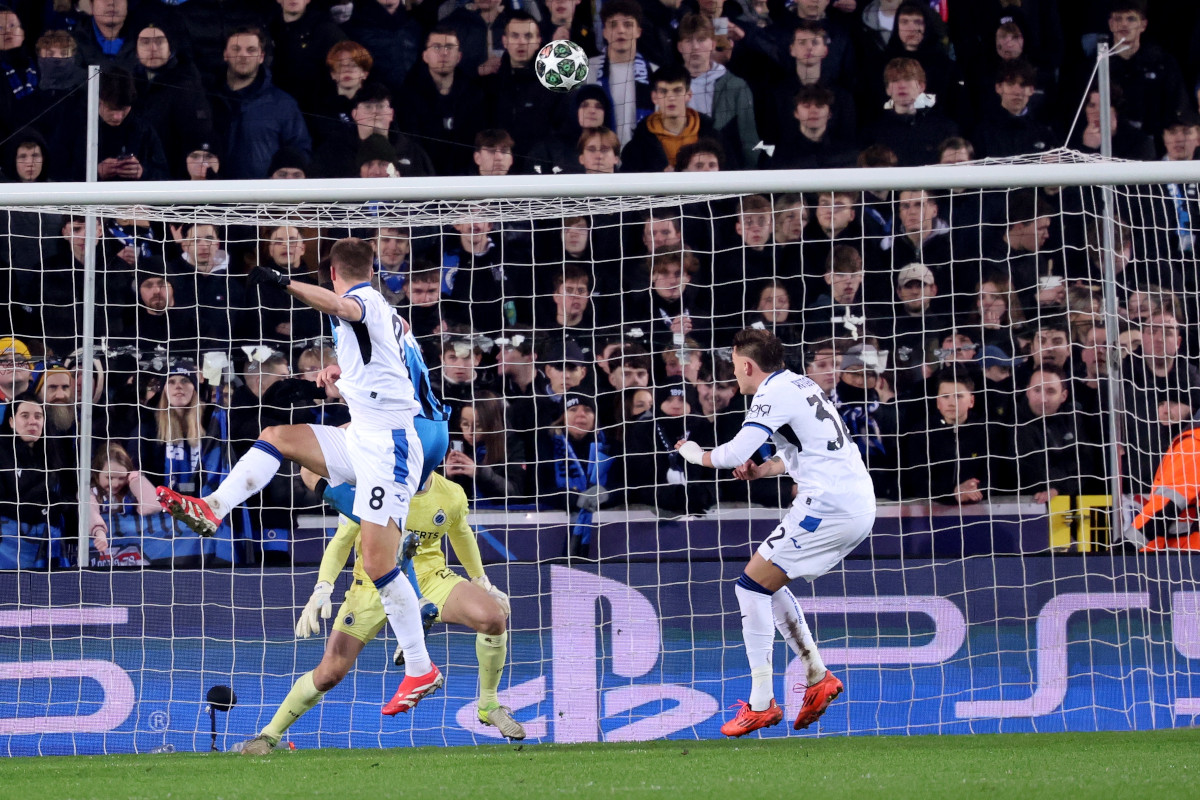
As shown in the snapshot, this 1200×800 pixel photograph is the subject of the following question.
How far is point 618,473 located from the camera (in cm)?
880

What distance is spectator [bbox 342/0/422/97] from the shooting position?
417 inches

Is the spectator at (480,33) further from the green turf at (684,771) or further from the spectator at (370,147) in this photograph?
the green turf at (684,771)

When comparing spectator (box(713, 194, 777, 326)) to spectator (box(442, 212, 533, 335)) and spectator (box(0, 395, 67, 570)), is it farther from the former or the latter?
spectator (box(0, 395, 67, 570))

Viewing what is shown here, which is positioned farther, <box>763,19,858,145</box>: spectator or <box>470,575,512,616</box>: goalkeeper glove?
<box>763,19,858,145</box>: spectator

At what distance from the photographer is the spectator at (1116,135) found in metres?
10.3

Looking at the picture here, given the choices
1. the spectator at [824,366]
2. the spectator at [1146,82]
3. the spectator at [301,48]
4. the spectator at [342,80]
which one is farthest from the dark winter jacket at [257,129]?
the spectator at [1146,82]

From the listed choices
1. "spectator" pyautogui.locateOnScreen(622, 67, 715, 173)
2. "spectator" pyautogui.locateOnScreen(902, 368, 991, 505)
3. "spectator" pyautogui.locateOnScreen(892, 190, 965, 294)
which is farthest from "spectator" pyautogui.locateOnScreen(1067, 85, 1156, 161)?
"spectator" pyautogui.locateOnScreen(622, 67, 715, 173)

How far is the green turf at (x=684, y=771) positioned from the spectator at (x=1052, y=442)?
180cm

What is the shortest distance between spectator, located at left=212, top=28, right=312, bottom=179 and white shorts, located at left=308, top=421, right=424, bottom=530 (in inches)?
158

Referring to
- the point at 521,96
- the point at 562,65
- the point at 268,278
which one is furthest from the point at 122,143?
the point at 268,278

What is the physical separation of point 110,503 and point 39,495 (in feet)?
1.94

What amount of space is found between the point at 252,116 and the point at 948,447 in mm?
5357

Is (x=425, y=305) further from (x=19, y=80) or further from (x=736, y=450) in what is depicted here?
(x=19, y=80)

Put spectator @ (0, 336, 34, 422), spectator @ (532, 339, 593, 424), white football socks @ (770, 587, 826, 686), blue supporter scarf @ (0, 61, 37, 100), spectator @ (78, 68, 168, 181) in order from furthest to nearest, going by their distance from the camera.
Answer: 1. blue supporter scarf @ (0, 61, 37, 100)
2. spectator @ (78, 68, 168, 181)
3. spectator @ (532, 339, 593, 424)
4. spectator @ (0, 336, 34, 422)
5. white football socks @ (770, 587, 826, 686)
